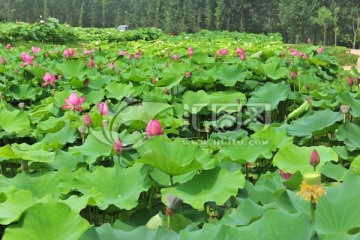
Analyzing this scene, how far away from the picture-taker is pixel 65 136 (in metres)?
2.30

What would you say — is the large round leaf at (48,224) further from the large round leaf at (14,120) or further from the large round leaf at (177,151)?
the large round leaf at (14,120)

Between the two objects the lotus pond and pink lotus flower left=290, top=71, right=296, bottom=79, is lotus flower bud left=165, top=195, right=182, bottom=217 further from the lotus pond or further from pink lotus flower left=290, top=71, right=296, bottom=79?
pink lotus flower left=290, top=71, right=296, bottom=79

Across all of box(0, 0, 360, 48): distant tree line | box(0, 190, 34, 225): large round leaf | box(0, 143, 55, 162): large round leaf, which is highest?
box(0, 143, 55, 162): large round leaf

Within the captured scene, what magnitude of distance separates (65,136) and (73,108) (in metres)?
0.30

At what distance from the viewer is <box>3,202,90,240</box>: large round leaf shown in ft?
4.00

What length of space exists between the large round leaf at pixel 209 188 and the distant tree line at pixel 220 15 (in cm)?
2231

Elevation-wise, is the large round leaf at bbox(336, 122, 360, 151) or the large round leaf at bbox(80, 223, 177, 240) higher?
the large round leaf at bbox(80, 223, 177, 240)

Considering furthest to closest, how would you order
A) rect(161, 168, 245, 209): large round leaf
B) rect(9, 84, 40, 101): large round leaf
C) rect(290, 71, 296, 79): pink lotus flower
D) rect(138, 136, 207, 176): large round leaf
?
rect(290, 71, 296, 79): pink lotus flower
rect(9, 84, 40, 101): large round leaf
rect(138, 136, 207, 176): large round leaf
rect(161, 168, 245, 209): large round leaf

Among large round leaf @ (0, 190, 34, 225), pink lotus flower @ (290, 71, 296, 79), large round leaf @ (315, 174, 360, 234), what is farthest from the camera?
pink lotus flower @ (290, 71, 296, 79)

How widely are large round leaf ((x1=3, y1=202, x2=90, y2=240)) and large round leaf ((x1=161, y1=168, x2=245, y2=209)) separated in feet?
1.12

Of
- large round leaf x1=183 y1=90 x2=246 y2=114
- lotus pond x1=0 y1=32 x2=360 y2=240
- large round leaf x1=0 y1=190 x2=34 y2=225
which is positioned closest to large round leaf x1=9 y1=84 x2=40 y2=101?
lotus pond x1=0 y1=32 x2=360 y2=240

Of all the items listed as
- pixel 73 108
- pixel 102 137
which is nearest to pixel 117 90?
pixel 73 108

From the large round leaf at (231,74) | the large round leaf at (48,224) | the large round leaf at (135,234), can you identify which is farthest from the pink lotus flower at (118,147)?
the large round leaf at (231,74)

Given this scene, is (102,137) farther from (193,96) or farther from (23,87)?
(23,87)
